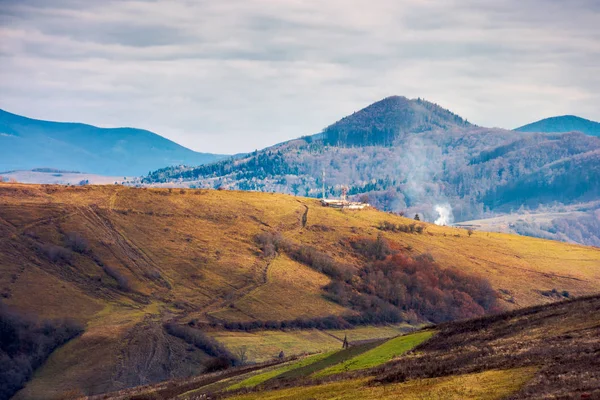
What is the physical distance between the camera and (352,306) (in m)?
188

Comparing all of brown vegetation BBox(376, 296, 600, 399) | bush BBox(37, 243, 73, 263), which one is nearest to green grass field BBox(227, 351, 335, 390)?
brown vegetation BBox(376, 296, 600, 399)

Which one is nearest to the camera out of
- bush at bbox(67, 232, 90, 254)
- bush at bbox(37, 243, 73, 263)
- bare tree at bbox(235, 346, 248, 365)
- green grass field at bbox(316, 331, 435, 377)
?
green grass field at bbox(316, 331, 435, 377)

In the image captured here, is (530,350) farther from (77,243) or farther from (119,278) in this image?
(77,243)

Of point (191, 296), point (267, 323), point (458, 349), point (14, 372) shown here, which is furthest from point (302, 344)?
point (458, 349)

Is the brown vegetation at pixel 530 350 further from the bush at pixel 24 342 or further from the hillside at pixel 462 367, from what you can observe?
the bush at pixel 24 342

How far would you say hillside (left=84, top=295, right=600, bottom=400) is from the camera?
40.5 meters

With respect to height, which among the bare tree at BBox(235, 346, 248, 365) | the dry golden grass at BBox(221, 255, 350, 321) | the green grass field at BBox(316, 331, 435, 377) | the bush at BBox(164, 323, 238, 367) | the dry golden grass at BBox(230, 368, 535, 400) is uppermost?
the dry golden grass at BBox(230, 368, 535, 400)

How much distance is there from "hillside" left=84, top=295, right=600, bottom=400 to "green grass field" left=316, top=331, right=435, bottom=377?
119mm

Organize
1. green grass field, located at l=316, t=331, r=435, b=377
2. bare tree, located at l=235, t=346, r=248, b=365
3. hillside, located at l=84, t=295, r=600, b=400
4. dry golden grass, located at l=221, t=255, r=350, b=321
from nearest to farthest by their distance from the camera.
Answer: hillside, located at l=84, t=295, r=600, b=400 → green grass field, located at l=316, t=331, r=435, b=377 → bare tree, located at l=235, t=346, r=248, b=365 → dry golden grass, located at l=221, t=255, r=350, b=321

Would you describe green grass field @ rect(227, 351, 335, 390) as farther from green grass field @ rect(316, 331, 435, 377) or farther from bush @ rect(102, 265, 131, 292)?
bush @ rect(102, 265, 131, 292)

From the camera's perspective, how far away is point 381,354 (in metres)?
66.8

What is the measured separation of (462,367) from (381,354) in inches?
747

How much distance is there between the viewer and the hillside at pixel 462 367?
40.5m

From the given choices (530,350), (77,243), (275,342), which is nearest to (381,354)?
(530,350)
